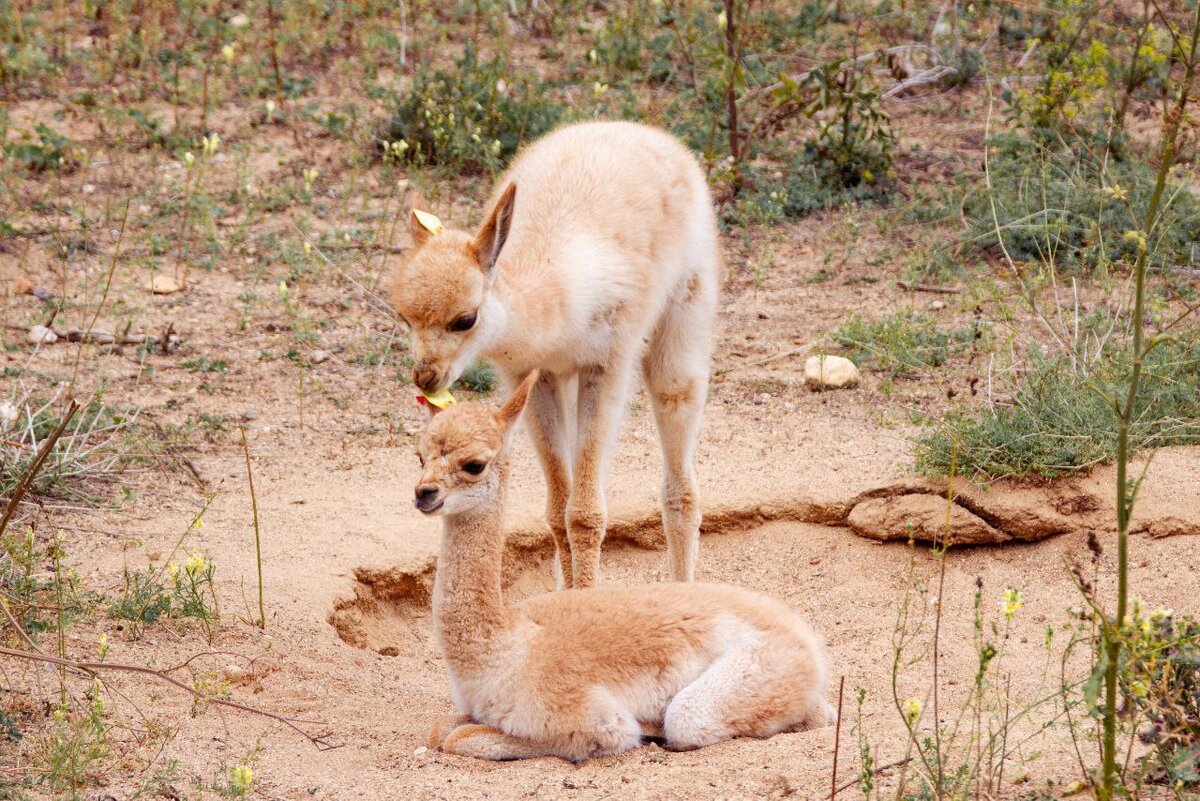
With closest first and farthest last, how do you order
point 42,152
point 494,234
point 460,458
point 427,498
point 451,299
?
point 427,498
point 460,458
point 451,299
point 494,234
point 42,152

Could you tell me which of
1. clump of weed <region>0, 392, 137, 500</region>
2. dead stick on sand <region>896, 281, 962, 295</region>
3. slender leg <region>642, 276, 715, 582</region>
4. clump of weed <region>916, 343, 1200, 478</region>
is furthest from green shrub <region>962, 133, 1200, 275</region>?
clump of weed <region>0, 392, 137, 500</region>

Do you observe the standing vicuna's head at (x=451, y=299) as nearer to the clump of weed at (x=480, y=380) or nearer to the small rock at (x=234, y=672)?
the small rock at (x=234, y=672)

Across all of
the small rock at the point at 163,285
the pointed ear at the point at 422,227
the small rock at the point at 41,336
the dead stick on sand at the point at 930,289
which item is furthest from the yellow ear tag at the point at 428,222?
the dead stick on sand at the point at 930,289

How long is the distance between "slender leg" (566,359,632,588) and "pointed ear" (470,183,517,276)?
864 millimetres

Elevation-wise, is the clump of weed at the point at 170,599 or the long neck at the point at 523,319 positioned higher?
the long neck at the point at 523,319

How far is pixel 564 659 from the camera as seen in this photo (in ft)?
17.0

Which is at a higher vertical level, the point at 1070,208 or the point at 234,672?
the point at 1070,208

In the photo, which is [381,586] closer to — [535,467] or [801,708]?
[535,467]

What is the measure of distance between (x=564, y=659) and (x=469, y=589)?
41 centimetres

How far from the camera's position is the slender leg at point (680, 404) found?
281 inches

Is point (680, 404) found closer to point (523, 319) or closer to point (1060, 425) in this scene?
point (523, 319)

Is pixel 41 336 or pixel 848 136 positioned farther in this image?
pixel 848 136

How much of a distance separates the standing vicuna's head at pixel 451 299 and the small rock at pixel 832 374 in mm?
3377

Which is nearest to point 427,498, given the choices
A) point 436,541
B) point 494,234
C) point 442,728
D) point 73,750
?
point 442,728
